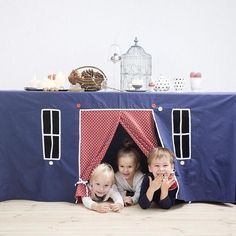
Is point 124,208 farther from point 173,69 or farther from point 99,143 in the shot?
point 173,69

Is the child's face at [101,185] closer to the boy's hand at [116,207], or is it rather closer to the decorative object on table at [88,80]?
the boy's hand at [116,207]

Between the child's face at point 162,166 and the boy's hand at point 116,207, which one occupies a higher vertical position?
the child's face at point 162,166

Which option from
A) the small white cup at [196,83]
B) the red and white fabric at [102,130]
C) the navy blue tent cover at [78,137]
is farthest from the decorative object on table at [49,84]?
the small white cup at [196,83]

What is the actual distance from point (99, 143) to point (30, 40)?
1.19m

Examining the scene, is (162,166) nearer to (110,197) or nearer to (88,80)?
(110,197)

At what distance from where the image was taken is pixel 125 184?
2.36 meters

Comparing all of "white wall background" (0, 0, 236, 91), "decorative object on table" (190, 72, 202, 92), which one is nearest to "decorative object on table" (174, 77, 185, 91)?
"decorative object on table" (190, 72, 202, 92)

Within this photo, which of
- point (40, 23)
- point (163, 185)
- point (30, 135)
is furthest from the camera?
point (40, 23)

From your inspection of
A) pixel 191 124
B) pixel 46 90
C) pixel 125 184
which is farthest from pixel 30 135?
pixel 191 124

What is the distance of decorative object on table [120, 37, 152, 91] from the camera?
2.77 m

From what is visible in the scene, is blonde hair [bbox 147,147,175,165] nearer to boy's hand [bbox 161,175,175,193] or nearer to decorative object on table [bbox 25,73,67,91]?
boy's hand [bbox 161,175,175,193]

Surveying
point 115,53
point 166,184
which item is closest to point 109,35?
point 115,53

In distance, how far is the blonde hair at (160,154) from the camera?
7.04 feet

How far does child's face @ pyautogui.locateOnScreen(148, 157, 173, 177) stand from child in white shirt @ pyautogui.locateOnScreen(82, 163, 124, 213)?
0.30m
